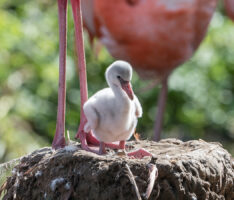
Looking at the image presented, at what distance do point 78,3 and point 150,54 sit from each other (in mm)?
2131

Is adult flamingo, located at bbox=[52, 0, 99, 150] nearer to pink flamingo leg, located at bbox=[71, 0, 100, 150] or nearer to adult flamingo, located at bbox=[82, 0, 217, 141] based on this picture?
pink flamingo leg, located at bbox=[71, 0, 100, 150]

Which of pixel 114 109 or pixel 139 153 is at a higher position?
pixel 114 109

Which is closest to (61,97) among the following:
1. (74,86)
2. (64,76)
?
(64,76)

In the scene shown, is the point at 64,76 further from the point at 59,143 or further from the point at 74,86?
the point at 74,86

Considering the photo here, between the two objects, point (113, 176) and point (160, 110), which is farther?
point (160, 110)

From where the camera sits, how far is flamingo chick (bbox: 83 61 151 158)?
3.00m

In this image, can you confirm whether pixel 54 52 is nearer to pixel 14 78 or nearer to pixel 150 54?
pixel 14 78

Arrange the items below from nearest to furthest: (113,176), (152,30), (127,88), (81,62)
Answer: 1. (113,176)
2. (127,88)
3. (81,62)
4. (152,30)

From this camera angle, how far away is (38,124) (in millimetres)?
6473

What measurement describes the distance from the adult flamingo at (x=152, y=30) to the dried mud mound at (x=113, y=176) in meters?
2.04

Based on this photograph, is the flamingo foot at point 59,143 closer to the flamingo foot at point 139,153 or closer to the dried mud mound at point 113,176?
the dried mud mound at point 113,176

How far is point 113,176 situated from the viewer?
279cm

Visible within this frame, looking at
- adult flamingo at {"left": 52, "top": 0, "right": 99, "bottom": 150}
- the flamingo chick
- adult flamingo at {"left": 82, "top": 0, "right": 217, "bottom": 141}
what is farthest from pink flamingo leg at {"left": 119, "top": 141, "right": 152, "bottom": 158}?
adult flamingo at {"left": 82, "top": 0, "right": 217, "bottom": 141}

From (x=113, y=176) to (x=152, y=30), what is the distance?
261 centimetres
